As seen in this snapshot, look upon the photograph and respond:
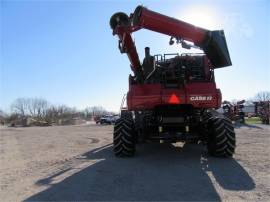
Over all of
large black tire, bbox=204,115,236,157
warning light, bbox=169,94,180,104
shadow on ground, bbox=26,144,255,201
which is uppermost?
warning light, bbox=169,94,180,104

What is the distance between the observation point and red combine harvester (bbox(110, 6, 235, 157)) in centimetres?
944

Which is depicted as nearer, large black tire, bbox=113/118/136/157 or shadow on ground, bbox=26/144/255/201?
shadow on ground, bbox=26/144/255/201

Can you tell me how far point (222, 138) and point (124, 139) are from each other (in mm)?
2747

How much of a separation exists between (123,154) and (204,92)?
294 cm

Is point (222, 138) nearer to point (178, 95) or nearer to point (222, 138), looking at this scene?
point (222, 138)

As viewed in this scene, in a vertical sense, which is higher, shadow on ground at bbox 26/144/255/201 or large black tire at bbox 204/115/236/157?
large black tire at bbox 204/115/236/157

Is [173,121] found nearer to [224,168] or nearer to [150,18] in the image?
[224,168]

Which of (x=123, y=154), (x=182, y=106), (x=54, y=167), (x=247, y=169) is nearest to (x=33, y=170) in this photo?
(x=54, y=167)

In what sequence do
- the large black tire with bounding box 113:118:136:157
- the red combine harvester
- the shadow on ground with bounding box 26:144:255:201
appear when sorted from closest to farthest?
1. the shadow on ground with bounding box 26:144:255:201
2. the red combine harvester
3. the large black tire with bounding box 113:118:136:157

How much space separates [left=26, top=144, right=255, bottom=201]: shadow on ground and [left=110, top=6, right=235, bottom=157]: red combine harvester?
2.14 feet

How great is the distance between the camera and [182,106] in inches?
404

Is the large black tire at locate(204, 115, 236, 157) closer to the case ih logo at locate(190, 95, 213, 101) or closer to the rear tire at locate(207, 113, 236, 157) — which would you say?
the rear tire at locate(207, 113, 236, 157)

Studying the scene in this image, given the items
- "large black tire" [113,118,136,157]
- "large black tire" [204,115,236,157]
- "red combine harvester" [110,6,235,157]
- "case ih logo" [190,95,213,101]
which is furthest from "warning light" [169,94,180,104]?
"large black tire" [113,118,136,157]

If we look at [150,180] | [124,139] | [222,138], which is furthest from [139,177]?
[222,138]
